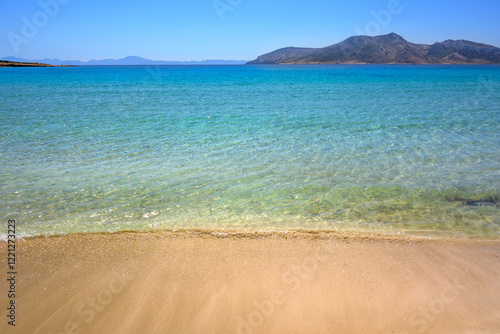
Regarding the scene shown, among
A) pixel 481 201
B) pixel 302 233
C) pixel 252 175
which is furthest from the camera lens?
pixel 252 175

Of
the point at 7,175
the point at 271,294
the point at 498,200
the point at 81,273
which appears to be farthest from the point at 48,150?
the point at 498,200

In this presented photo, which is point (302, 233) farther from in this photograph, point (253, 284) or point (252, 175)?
point (252, 175)

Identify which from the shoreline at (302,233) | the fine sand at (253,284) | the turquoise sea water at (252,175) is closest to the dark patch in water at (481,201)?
the turquoise sea water at (252,175)

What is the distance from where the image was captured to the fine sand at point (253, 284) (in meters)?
3.32

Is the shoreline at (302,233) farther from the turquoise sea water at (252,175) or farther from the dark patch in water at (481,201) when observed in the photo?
the dark patch in water at (481,201)

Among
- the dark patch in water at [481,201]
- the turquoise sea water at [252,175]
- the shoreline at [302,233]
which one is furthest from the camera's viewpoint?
the dark patch in water at [481,201]

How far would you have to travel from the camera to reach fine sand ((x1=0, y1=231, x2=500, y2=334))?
131 inches

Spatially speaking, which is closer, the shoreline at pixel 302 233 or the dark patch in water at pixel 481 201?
the shoreline at pixel 302 233

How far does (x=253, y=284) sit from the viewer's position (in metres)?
3.89

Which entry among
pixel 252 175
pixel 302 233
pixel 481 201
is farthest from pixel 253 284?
pixel 481 201

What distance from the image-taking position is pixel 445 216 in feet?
19.0

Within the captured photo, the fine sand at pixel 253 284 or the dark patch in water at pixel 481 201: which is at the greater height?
the fine sand at pixel 253 284

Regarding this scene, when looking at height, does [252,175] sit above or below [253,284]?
below

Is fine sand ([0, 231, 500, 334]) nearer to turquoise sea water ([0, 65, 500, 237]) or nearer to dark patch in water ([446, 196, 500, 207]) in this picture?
turquoise sea water ([0, 65, 500, 237])
